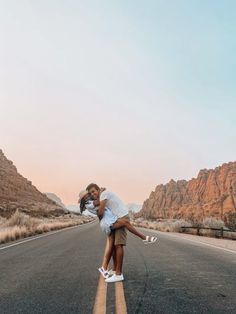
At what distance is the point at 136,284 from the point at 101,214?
1.40 meters

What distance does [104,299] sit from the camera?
6457mm

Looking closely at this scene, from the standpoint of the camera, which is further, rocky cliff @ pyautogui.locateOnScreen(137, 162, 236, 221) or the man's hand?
rocky cliff @ pyautogui.locateOnScreen(137, 162, 236, 221)

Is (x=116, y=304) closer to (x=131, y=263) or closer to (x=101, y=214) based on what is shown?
(x=101, y=214)

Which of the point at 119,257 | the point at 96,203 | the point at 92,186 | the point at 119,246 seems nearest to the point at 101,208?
the point at 96,203

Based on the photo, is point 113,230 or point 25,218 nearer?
point 113,230

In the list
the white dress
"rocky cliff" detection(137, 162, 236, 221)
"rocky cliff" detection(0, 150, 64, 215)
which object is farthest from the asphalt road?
"rocky cliff" detection(137, 162, 236, 221)

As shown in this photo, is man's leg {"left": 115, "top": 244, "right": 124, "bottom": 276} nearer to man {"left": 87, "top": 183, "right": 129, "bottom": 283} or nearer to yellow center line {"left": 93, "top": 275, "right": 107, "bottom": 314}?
man {"left": 87, "top": 183, "right": 129, "bottom": 283}

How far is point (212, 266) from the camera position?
10656mm

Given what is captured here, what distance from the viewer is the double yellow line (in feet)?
18.9

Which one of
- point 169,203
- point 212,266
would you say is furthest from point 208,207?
point 212,266

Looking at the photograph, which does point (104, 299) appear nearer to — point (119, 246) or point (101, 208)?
point (119, 246)

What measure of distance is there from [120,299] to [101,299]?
0.28 metres

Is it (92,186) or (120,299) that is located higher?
(92,186)

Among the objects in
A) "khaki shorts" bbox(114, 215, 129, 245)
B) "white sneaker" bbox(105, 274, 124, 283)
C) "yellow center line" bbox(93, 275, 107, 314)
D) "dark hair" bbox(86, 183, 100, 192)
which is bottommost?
"yellow center line" bbox(93, 275, 107, 314)
